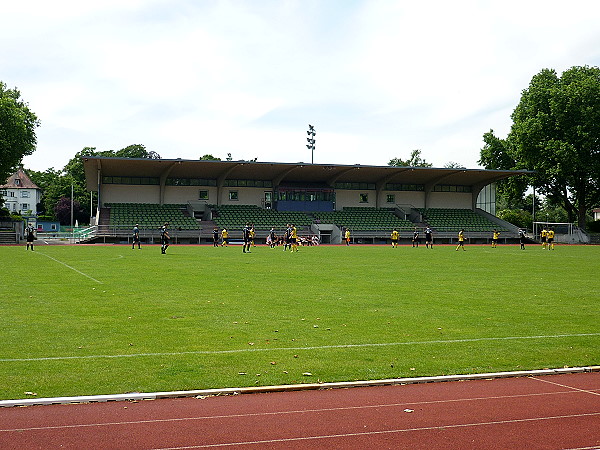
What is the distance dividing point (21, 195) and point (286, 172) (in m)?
82.8

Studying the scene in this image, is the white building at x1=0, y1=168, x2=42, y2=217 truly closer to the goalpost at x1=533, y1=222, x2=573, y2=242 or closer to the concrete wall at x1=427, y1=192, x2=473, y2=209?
the concrete wall at x1=427, y1=192, x2=473, y2=209

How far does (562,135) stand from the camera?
74500mm

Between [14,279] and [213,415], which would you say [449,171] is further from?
[213,415]

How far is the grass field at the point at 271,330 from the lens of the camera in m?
8.38

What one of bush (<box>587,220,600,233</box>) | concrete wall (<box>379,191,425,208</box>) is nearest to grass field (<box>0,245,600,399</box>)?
concrete wall (<box>379,191,425,208</box>)

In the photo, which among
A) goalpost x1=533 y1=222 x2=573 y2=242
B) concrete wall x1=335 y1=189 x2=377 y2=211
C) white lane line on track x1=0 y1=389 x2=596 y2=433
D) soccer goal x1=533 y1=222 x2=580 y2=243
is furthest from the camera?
concrete wall x1=335 y1=189 x2=377 y2=211

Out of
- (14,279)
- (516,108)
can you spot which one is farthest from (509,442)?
→ (516,108)

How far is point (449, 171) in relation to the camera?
244ft

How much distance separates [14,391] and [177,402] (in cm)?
194

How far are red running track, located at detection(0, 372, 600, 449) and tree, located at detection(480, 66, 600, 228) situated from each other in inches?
2770

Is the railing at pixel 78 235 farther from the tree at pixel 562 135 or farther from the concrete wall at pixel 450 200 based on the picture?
the tree at pixel 562 135

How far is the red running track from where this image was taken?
234 inches

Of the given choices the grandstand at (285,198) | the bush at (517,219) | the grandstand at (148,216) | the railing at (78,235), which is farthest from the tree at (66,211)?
the bush at (517,219)

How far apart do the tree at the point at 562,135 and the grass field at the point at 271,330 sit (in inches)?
2277
